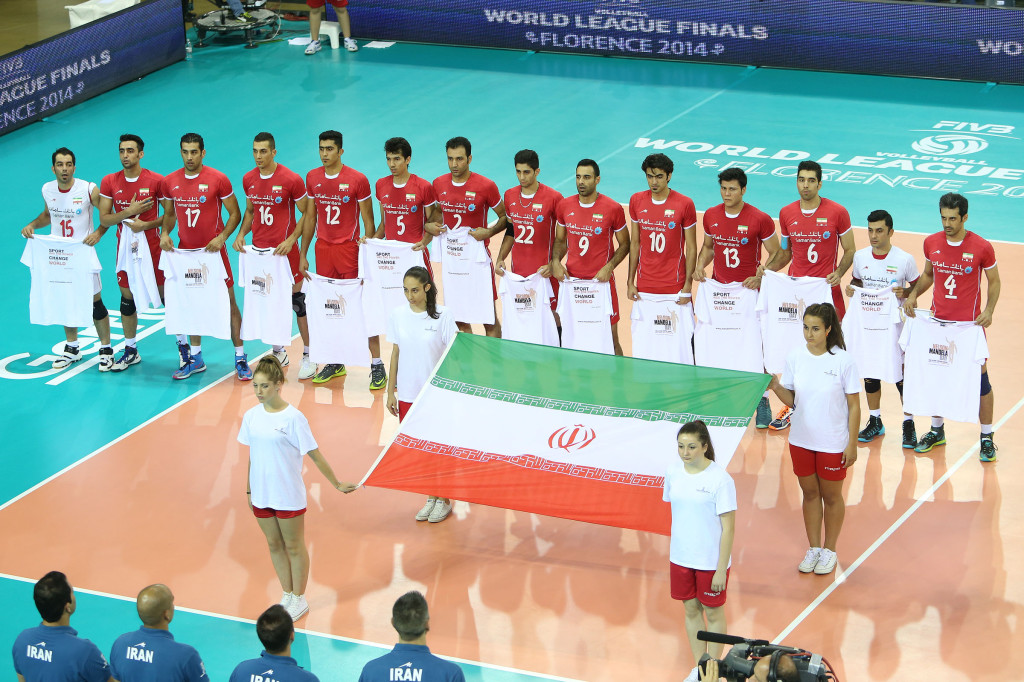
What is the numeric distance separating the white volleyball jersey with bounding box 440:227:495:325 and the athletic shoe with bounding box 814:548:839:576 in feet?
14.2

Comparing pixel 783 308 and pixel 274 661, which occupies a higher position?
pixel 783 308

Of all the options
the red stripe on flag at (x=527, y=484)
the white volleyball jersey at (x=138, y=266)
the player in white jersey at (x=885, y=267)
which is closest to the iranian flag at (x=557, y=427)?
the red stripe on flag at (x=527, y=484)

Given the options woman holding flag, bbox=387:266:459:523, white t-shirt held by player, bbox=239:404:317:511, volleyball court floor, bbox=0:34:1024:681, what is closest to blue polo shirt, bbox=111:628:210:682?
white t-shirt held by player, bbox=239:404:317:511

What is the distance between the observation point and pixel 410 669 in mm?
6195

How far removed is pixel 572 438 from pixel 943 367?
340 centimetres

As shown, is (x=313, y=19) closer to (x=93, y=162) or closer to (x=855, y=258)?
(x=93, y=162)

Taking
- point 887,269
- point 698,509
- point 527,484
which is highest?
point 887,269

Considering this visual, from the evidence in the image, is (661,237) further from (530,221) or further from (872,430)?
(872,430)

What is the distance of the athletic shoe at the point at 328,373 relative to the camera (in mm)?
13328

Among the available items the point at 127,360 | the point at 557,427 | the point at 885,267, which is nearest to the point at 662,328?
the point at 885,267

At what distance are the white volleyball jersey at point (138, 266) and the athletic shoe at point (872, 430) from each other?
7146 mm

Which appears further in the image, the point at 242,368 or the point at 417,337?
the point at 242,368

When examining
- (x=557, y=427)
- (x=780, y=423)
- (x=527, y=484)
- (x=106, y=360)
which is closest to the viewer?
(x=527, y=484)

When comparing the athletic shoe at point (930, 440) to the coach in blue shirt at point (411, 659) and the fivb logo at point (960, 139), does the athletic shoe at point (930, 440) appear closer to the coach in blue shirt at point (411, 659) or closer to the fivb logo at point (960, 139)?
the coach in blue shirt at point (411, 659)
